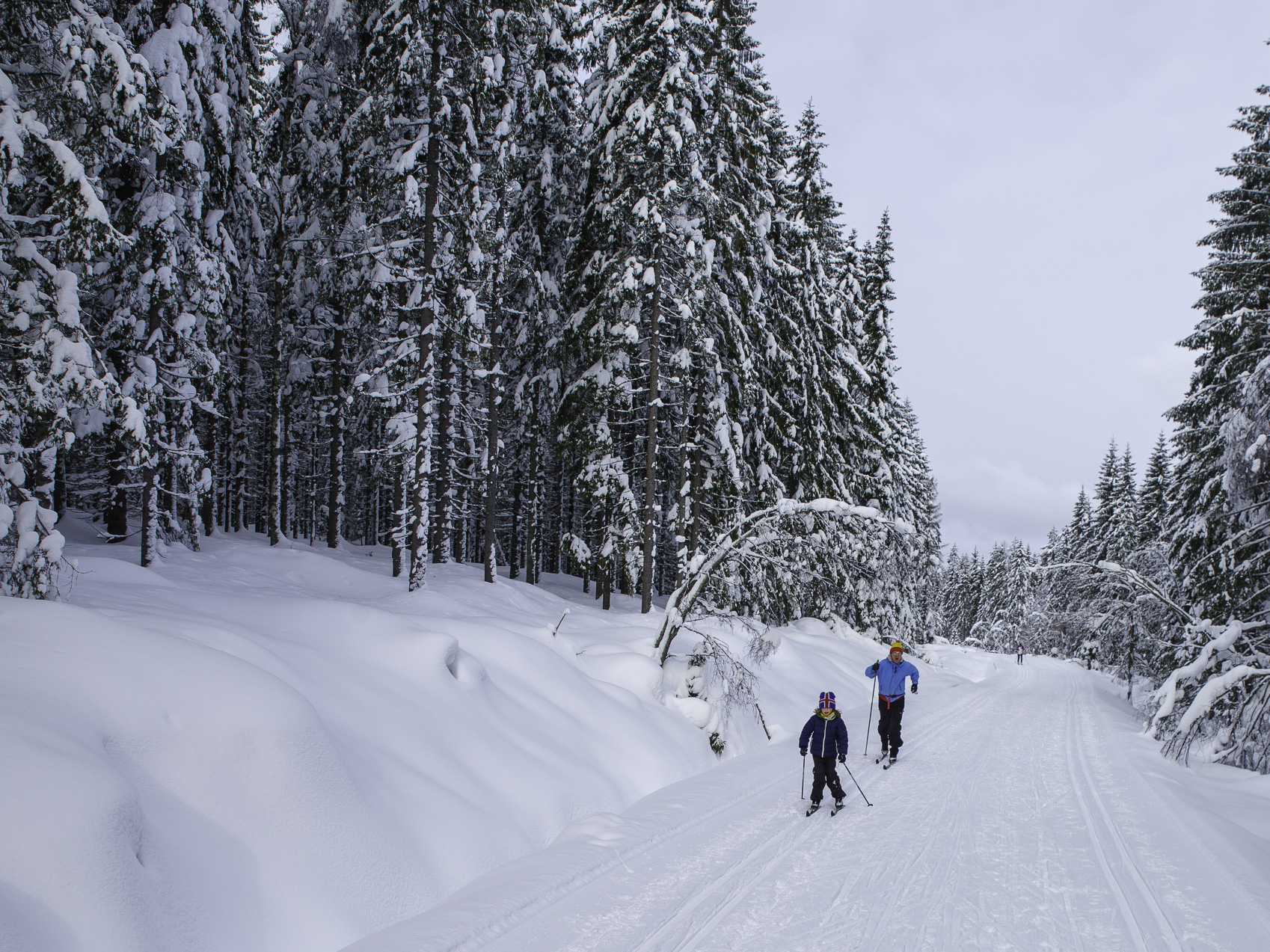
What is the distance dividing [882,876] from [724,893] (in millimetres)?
1605

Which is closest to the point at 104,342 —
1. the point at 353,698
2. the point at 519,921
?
the point at 353,698

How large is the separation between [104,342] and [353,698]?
10.6m

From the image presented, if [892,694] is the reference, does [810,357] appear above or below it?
above

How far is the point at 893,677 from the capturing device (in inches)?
477

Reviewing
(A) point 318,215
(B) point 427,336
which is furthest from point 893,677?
(A) point 318,215

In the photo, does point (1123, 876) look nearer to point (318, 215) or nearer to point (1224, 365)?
point (1224, 365)

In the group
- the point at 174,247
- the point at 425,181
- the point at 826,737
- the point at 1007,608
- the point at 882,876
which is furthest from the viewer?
the point at 1007,608

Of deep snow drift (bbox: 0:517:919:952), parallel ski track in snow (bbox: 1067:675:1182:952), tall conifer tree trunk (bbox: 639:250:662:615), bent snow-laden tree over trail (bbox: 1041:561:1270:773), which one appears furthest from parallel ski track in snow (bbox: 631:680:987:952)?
tall conifer tree trunk (bbox: 639:250:662:615)

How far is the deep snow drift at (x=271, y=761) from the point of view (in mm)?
3945

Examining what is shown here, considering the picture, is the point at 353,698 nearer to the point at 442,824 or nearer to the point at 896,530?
the point at 442,824

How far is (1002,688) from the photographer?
1070 inches

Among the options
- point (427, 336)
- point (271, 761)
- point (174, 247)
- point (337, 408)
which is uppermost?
point (174, 247)

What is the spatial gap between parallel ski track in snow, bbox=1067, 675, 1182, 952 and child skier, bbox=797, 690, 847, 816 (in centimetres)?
273

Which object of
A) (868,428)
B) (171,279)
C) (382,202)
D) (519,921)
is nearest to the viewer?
(519,921)
